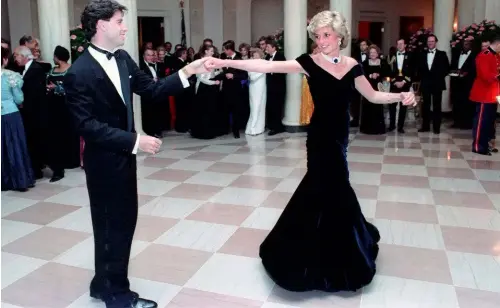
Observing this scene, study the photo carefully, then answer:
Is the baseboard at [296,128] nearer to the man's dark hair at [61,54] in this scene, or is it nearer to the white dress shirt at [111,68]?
the man's dark hair at [61,54]

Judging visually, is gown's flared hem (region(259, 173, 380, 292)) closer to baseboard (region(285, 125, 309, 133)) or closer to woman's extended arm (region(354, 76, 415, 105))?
woman's extended arm (region(354, 76, 415, 105))

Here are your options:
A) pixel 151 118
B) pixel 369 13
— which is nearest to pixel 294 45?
pixel 151 118

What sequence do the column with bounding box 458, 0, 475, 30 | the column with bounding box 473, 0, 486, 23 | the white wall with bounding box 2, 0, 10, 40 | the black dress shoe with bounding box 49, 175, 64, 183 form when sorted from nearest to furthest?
the black dress shoe with bounding box 49, 175, 64, 183
the column with bounding box 473, 0, 486, 23
the column with bounding box 458, 0, 475, 30
the white wall with bounding box 2, 0, 10, 40

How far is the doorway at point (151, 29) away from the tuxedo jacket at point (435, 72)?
7862mm

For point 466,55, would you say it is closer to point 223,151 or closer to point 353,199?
point 223,151

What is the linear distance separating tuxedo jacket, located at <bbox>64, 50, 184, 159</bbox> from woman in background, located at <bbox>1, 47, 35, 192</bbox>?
3276mm

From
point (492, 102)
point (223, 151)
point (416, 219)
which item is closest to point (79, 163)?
point (223, 151)

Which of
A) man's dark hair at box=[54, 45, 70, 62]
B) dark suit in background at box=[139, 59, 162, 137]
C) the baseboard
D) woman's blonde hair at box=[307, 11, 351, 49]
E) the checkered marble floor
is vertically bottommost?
the checkered marble floor

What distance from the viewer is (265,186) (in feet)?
18.2

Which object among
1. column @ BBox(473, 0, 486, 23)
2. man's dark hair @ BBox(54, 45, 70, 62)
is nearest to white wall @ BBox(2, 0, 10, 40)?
man's dark hair @ BBox(54, 45, 70, 62)

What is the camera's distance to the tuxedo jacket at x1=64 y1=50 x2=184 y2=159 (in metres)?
2.43

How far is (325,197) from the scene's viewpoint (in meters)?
3.15

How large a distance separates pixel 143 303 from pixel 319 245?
3.52ft

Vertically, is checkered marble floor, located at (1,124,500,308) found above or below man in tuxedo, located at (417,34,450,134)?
below
